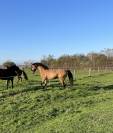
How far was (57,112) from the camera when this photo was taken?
13.7 metres

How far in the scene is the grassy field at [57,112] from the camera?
424 inches

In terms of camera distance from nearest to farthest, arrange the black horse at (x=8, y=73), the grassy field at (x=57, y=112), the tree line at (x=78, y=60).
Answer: the grassy field at (x=57, y=112) → the black horse at (x=8, y=73) → the tree line at (x=78, y=60)

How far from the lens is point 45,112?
1361 centimetres

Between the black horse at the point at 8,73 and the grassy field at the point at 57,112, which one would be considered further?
the black horse at the point at 8,73

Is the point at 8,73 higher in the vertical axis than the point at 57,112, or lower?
higher

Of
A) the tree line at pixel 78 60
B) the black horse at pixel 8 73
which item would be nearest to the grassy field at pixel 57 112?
the black horse at pixel 8 73

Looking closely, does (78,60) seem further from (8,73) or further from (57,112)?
(57,112)

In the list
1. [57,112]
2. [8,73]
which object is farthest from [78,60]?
[57,112]

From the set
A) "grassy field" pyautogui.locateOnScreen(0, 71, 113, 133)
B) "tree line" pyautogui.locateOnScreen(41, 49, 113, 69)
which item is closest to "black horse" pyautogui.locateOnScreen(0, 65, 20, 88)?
"grassy field" pyautogui.locateOnScreen(0, 71, 113, 133)

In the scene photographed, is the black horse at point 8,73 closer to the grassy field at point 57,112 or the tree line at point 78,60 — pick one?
the grassy field at point 57,112

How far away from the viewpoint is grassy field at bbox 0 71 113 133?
35.3ft

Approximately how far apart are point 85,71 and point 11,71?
27.3m

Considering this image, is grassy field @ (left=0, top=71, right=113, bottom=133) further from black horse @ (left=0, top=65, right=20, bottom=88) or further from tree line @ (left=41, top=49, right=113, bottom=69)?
tree line @ (left=41, top=49, right=113, bottom=69)

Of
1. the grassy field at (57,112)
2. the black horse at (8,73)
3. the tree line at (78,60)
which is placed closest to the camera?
the grassy field at (57,112)
